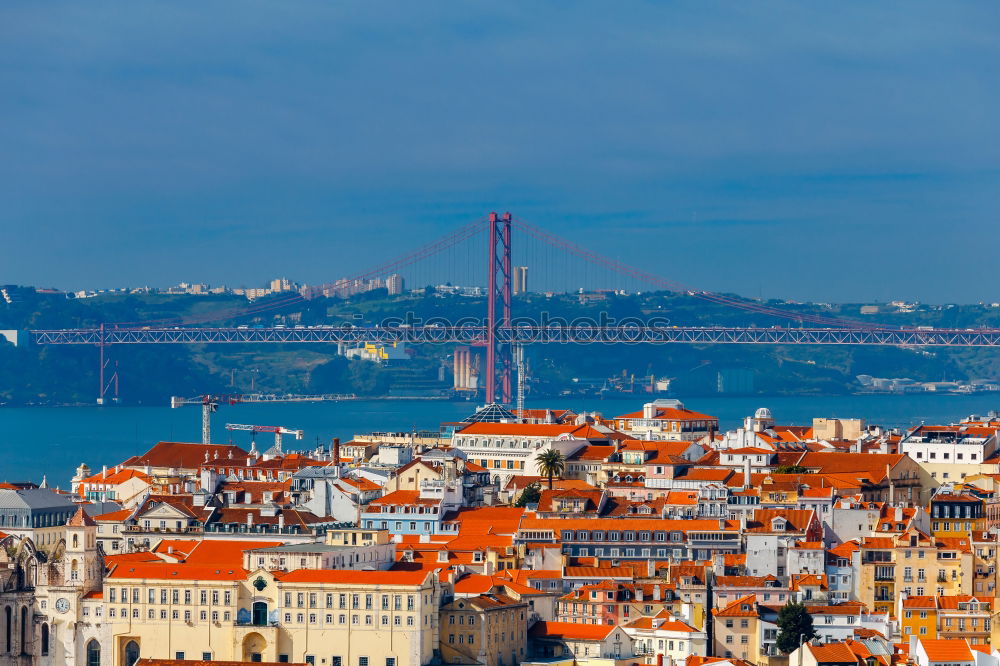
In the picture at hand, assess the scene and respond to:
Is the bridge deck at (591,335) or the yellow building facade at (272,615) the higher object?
the bridge deck at (591,335)

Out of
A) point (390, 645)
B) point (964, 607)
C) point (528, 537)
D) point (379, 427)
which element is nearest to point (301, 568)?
point (390, 645)

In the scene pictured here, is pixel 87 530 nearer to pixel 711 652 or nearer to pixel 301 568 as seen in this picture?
pixel 301 568

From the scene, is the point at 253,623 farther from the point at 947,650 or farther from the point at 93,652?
the point at 947,650

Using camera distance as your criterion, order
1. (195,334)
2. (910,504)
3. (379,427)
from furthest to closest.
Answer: (195,334)
(379,427)
(910,504)

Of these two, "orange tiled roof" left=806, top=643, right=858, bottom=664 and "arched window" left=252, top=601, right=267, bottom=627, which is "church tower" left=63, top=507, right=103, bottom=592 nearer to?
"arched window" left=252, top=601, right=267, bottom=627

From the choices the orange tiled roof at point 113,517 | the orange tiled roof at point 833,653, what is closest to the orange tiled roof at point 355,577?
the orange tiled roof at point 833,653

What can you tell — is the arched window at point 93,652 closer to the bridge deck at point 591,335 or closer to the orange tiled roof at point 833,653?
the orange tiled roof at point 833,653

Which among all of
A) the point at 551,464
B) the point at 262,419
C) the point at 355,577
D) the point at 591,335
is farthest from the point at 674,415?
the point at 262,419

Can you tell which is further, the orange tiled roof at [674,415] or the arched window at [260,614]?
the orange tiled roof at [674,415]
